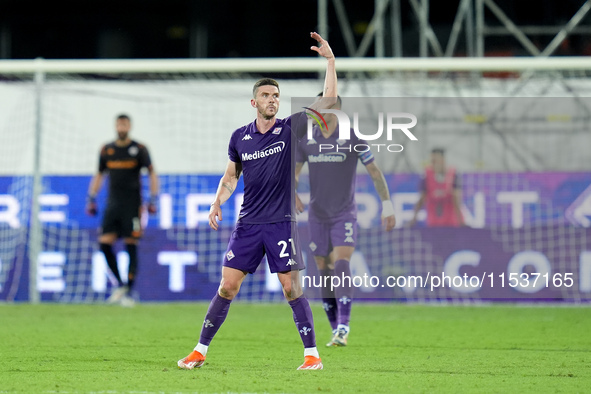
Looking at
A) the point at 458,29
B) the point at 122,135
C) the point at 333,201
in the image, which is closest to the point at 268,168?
the point at 333,201

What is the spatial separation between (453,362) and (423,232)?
6.65 metres

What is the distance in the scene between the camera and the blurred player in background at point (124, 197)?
13609 millimetres

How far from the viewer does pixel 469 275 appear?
14.2 metres

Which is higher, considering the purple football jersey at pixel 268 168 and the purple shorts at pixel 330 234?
the purple football jersey at pixel 268 168

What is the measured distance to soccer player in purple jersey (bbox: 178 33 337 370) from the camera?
718cm

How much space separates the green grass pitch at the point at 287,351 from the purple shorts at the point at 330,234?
88 centimetres

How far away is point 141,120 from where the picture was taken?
57.5 feet

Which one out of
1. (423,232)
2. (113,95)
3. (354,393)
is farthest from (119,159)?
(354,393)

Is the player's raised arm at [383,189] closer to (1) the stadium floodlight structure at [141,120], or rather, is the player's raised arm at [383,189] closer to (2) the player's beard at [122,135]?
(1) the stadium floodlight structure at [141,120]

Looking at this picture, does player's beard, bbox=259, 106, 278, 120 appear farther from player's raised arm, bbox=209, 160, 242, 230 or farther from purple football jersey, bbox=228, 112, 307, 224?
player's raised arm, bbox=209, 160, 242, 230

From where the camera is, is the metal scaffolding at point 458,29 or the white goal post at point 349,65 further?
the metal scaffolding at point 458,29

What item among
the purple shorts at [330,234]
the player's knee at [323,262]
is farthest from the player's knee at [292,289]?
the player's knee at [323,262]

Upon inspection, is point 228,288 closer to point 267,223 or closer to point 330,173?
point 267,223

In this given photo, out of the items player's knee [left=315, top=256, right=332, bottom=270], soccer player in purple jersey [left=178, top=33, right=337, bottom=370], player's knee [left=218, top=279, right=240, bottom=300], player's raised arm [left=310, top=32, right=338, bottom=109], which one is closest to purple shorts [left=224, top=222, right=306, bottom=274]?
soccer player in purple jersey [left=178, top=33, right=337, bottom=370]
